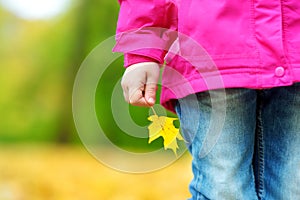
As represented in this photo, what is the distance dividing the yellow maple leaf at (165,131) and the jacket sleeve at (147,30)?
5.4 inches

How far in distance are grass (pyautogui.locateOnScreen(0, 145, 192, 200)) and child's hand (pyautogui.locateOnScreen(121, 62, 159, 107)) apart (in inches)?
99.5

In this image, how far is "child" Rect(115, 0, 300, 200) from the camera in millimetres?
1357

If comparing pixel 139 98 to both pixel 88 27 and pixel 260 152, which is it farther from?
pixel 88 27

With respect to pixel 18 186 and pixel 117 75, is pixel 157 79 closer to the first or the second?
pixel 18 186

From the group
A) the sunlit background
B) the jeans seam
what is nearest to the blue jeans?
the jeans seam

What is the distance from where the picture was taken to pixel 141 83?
149 centimetres

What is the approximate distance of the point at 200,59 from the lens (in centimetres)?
141

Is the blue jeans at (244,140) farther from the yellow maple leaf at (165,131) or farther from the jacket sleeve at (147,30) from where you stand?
the jacket sleeve at (147,30)

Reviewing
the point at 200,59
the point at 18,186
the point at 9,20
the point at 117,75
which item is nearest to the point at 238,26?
the point at 200,59

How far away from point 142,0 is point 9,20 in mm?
6004

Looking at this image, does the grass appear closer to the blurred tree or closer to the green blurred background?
the green blurred background

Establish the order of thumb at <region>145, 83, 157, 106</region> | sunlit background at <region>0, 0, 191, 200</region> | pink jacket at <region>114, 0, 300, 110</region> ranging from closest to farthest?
pink jacket at <region>114, 0, 300, 110</region>, thumb at <region>145, 83, 157, 106</region>, sunlit background at <region>0, 0, 191, 200</region>

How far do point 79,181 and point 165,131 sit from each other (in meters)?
3.24

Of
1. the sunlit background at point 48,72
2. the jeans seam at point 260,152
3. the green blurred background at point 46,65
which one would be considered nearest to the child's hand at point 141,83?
the jeans seam at point 260,152
